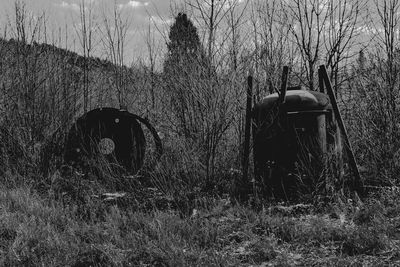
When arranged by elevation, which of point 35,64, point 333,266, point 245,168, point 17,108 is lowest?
point 333,266

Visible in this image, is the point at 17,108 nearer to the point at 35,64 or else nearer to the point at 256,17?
the point at 35,64

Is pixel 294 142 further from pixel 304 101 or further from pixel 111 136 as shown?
pixel 111 136

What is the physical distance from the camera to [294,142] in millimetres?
5305

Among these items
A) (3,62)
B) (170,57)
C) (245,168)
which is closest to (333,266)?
(245,168)

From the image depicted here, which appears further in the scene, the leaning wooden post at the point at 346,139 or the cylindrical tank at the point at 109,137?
the cylindrical tank at the point at 109,137

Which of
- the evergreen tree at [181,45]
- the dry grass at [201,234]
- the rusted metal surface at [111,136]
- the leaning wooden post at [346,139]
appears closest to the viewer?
the dry grass at [201,234]

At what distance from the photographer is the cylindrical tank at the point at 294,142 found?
523cm

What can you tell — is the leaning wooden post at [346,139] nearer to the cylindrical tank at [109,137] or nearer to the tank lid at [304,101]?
the tank lid at [304,101]

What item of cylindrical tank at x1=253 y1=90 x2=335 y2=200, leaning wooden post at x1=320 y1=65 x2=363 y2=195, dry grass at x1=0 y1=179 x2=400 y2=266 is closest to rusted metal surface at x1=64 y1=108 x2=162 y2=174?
dry grass at x1=0 y1=179 x2=400 y2=266

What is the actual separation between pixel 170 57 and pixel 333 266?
5.40 meters


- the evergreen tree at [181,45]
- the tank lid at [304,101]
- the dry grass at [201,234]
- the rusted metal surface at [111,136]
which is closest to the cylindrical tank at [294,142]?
the tank lid at [304,101]

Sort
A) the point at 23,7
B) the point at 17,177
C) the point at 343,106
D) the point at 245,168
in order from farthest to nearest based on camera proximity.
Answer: the point at 343,106
the point at 23,7
the point at 17,177
the point at 245,168

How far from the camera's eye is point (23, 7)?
7348 mm

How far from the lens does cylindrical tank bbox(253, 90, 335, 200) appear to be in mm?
5234
